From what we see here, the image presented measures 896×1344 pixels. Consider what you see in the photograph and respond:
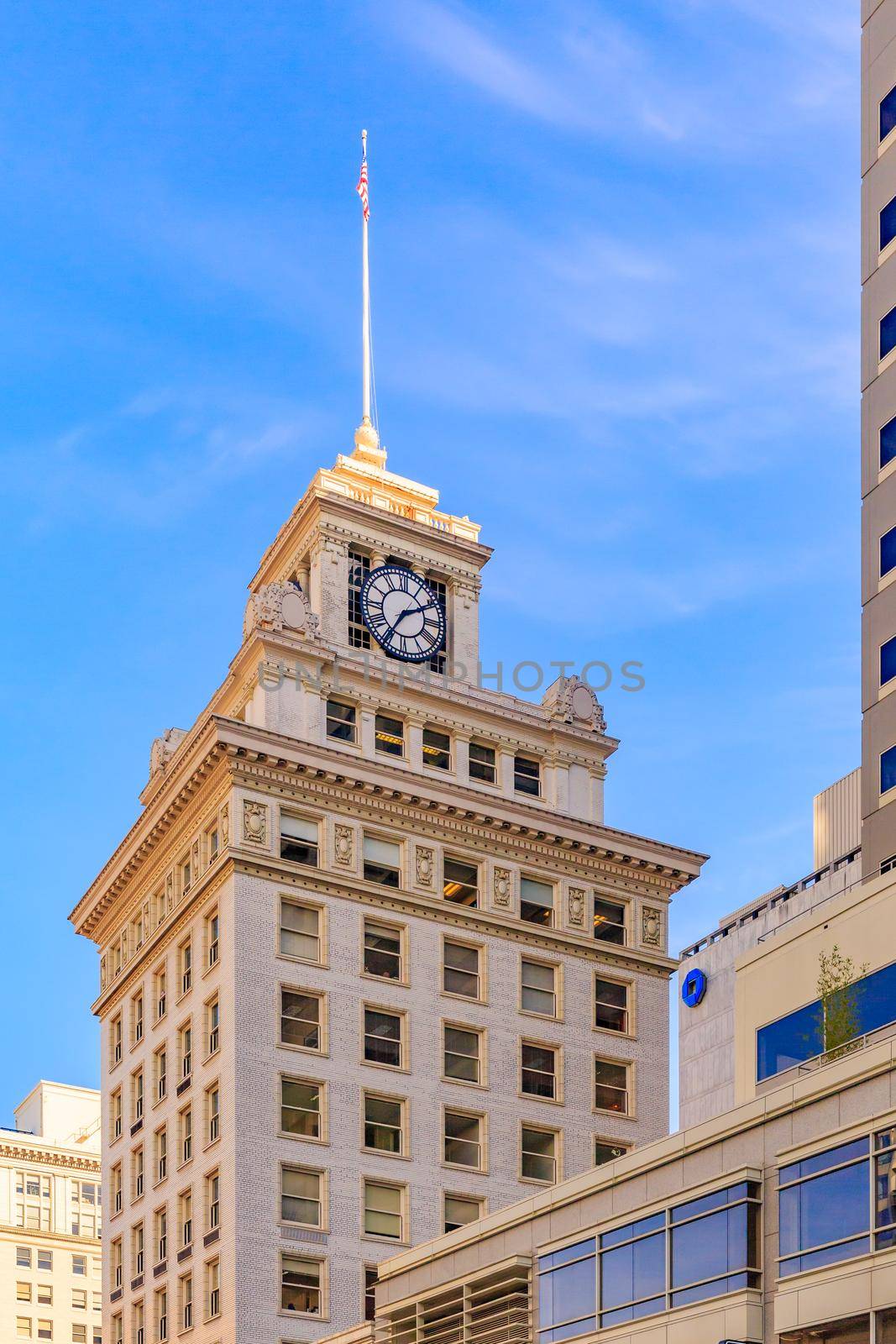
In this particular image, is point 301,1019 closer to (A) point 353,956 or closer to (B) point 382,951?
(A) point 353,956

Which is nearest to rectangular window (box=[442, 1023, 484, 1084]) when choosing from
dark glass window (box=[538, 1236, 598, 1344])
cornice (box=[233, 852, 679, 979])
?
cornice (box=[233, 852, 679, 979])

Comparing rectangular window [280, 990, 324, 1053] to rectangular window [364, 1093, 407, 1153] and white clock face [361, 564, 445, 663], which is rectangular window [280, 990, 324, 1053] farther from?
white clock face [361, 564, 445, 663]

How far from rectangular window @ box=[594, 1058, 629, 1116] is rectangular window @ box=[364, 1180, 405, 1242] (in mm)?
10891

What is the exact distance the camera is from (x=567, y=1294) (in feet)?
161

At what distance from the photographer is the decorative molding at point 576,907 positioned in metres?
87.0

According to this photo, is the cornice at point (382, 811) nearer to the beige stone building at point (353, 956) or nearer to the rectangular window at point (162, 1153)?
the beige stone building at point (353, 956)

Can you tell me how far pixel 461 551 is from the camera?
304 feet

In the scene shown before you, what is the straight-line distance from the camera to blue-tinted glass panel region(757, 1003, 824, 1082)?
157 ft

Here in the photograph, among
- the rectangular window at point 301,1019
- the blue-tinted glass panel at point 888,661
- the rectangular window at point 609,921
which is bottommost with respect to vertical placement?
the rectangular window at point 301,1019

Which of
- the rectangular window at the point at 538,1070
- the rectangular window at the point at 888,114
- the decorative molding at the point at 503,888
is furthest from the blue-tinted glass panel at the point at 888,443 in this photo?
the rectangular window at the point at 538,1070

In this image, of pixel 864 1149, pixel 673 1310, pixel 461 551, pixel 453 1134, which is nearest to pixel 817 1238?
pixel 864 1149

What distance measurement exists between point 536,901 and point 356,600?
1438 centimetres

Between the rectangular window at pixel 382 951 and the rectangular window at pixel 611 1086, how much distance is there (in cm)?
970

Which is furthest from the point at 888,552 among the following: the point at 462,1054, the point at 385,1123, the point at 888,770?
the point at 462,1054
